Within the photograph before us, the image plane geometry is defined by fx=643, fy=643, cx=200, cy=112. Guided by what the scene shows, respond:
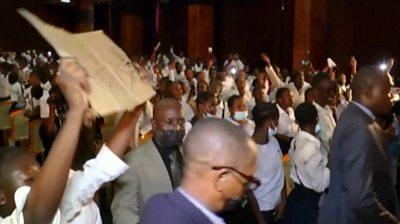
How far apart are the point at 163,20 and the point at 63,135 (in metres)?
22.1

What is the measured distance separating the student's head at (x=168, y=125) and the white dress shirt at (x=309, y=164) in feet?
4.16

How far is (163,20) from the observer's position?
2369cm

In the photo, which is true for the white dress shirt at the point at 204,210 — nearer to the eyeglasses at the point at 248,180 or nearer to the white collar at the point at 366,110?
the eyeglasses at the point at 248,180

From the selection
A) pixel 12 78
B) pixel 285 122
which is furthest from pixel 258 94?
pixel 12 78

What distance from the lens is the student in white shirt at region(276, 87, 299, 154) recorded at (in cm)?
663

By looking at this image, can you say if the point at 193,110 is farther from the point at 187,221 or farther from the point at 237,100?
the point at 187,221

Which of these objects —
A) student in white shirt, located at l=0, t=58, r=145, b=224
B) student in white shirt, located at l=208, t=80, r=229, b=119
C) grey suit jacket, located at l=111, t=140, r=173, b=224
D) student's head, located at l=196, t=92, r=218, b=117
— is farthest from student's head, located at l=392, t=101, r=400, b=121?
student in white shirt, located at l=0, t=58, r=145, b=224

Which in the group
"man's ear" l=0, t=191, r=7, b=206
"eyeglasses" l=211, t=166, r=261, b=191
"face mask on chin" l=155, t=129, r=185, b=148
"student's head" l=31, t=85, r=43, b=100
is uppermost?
"eyeglasses" l=211, t=166, r=261, b=191

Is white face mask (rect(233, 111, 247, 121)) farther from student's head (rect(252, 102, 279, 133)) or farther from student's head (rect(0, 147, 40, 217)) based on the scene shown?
student's head (rect(0, 147, 40, 217))

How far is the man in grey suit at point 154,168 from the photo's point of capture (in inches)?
124

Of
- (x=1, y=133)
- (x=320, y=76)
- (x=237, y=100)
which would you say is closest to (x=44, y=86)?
(x=1, y=133)

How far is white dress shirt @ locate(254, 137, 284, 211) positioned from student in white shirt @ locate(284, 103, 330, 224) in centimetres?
11

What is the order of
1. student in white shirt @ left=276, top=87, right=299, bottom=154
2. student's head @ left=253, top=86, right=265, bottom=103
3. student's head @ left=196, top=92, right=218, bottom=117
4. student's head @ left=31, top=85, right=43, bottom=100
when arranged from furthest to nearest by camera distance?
student's head @ left=31, top=85, right=43, bottom=100 → student's head @ left=253, top=86, right=265, bottom=103 → student in white shirt @ left=276, top=87, right=299, bottom=154 → student's head @ left=196, top=92, right=218, bottom=117

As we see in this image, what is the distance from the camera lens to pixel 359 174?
320cm
